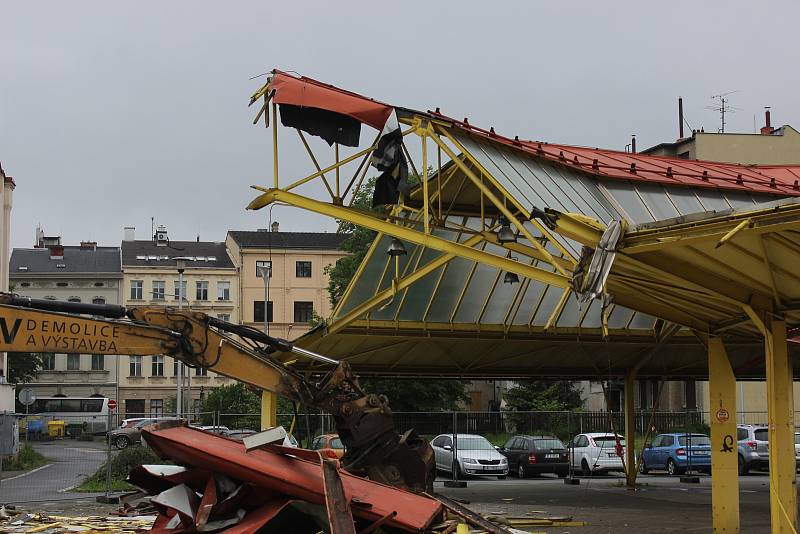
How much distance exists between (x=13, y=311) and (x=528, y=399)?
52.0 meters

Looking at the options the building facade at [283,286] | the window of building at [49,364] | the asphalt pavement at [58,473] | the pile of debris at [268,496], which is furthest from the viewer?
the building facade at [283,286]

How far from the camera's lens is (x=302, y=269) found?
Result: 8788 cm

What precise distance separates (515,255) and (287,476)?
15.3m

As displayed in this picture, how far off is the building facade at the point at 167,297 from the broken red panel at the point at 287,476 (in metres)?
68.5

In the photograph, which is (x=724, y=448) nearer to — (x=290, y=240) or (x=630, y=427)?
(x=630, y=427)

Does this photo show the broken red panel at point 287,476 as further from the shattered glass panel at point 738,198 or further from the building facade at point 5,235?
the building facade at point 5,235

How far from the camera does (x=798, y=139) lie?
60438 mm

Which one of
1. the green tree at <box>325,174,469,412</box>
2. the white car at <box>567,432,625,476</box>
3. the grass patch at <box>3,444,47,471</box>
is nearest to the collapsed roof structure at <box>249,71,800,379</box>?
the white car at <box>567,432,625,476</box>

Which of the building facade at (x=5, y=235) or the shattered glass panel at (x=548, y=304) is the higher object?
the building facade at (x=5, y=235)

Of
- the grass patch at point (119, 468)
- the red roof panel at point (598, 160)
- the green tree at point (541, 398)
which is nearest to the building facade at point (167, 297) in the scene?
the green tree at point (541, 398)

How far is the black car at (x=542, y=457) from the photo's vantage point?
36.7 meters

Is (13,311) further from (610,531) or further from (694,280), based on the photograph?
(610,531)

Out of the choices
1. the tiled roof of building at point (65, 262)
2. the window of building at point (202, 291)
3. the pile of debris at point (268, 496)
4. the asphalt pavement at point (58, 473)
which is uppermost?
the tiled roof of building at point (65, 262)

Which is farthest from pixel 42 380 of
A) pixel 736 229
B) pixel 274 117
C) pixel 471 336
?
pixel 736 229
